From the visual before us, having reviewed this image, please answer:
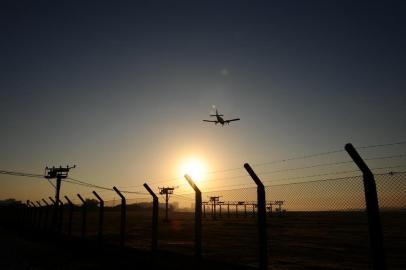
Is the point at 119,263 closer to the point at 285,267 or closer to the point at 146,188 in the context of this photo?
the point at 146,188

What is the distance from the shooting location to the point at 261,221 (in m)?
8.62

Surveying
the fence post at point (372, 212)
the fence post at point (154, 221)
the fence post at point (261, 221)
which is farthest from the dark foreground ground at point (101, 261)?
the fence post at point (372, 212)

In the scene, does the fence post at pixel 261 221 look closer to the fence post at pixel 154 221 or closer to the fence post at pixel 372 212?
the fence post at pixel 372 212

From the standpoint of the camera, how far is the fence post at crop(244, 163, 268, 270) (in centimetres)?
839

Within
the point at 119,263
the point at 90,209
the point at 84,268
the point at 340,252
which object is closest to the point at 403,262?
the point at 340,252

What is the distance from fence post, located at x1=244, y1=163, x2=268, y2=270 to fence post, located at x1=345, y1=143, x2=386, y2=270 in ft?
8.79

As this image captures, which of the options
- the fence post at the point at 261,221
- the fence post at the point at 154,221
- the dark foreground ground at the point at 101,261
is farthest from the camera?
the fence post at the point at 154,221

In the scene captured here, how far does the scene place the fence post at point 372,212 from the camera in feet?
20.3

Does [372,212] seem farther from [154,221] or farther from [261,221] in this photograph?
[154,221]

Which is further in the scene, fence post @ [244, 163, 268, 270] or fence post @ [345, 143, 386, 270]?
fence post @ [244, 163, 268, 270]

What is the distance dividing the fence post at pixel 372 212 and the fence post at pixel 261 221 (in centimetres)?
268

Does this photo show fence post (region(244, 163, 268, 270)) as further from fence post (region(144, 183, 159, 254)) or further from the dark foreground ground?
fence post (region(144, 183, 159, 254))

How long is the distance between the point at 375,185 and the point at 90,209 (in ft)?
518

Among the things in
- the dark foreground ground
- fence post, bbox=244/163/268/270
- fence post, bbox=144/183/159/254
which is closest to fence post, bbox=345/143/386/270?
fence post, bbox=244/163/268/270
